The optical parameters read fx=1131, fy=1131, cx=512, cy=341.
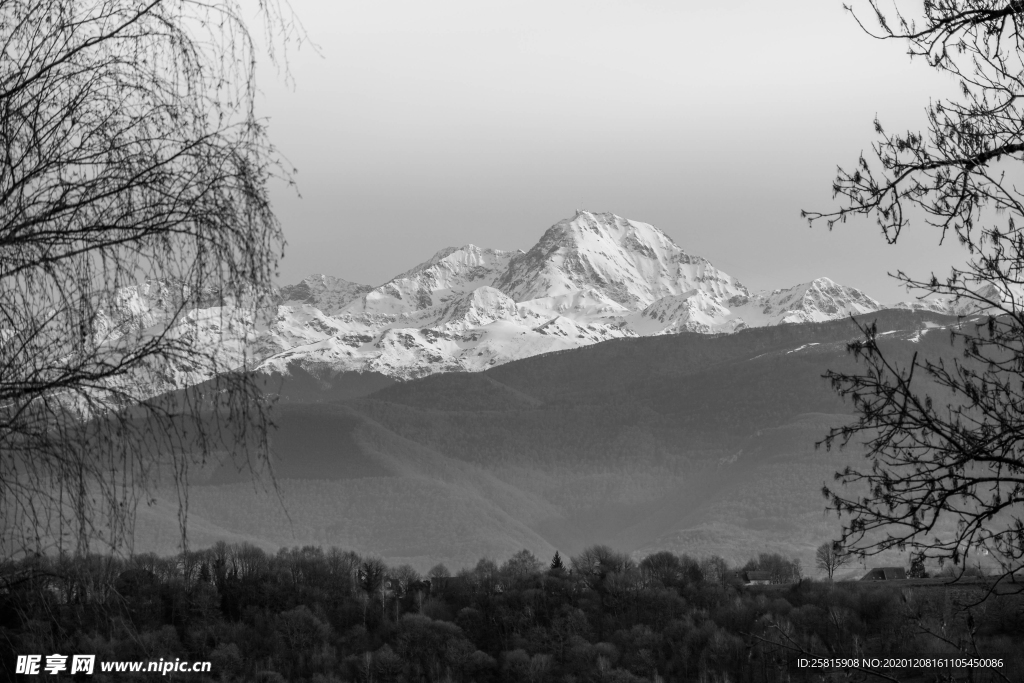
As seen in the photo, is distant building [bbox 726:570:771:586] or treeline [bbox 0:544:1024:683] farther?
distant building [bbox 726:570:771:586]

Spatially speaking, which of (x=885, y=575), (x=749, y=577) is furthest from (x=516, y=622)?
(x=749, y=577)

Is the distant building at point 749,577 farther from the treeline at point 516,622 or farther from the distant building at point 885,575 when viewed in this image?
the distant building at point 885,575

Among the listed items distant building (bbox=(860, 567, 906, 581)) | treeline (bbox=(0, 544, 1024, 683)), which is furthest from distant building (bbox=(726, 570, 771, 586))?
distant building (bbox=(860, 567, 906, 581))

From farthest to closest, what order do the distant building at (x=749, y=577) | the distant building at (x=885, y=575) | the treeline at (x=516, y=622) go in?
the distant building at (x=749, y=577)
the distant building at (x=885, y=575)
the treeline at (x=516, y=622)

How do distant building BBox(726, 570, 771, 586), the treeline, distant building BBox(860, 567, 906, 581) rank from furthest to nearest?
1. distant building BBox(726, 570, 771, 586)
2. distant building BBox(860, 567, 906, 581)
3. the treeline

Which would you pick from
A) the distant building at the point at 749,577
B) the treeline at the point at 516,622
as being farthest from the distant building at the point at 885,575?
the distant building at the point at 749,577

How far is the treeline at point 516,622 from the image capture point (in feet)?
205

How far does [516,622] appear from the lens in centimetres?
7462

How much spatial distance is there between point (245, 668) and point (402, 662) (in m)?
9.66

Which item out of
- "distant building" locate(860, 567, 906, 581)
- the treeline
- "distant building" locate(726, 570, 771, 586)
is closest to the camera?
the treeline

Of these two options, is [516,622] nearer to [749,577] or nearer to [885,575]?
[885,575]

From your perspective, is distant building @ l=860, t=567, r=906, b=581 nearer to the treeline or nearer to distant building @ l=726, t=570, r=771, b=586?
the treeline

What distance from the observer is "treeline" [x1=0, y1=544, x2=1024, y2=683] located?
6253cm

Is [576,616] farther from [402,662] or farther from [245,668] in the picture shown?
[245,668]
